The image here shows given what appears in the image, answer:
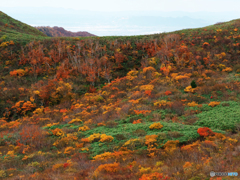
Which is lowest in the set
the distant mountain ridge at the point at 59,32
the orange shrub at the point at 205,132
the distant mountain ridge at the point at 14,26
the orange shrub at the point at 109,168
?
the orange shrub at the point at 109,168

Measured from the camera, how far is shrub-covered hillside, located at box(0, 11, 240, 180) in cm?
691

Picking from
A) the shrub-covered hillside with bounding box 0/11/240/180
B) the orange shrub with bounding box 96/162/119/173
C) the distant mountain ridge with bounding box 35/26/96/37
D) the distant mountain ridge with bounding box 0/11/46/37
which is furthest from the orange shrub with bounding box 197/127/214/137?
the distant mountain ridge with bounding box 35/26/96/37

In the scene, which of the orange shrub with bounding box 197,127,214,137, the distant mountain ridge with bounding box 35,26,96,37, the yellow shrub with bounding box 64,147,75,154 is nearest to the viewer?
the orange shrub with bounding box 197,127,214,137

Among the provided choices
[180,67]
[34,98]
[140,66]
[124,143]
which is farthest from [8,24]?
[124,143]

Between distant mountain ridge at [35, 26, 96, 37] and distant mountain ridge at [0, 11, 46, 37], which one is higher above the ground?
distant mountain ridge at [35, 26, 96, 37]

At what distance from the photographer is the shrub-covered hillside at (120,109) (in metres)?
6.91

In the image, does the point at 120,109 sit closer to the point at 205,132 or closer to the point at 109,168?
the point at 205,132

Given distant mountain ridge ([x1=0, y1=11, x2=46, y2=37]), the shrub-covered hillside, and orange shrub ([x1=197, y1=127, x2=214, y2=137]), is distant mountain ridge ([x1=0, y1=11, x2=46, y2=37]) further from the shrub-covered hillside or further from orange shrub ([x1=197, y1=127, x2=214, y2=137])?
orange shrub ([x1=197, y1=127, x2=214, y2=137])

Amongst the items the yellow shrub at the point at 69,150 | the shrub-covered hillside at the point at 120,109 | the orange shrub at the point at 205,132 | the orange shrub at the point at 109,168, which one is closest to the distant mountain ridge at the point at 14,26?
the shrub-covered hillside at the point at 120,109

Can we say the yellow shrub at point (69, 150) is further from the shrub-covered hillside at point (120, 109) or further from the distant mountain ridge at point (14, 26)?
the distant mountain ridge at point (14, 26)

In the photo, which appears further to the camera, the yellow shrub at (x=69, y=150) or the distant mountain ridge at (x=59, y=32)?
the distant mountain ridge at (x=59, y=32)

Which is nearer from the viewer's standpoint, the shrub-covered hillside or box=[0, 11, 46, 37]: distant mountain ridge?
the shrub-covered hillside

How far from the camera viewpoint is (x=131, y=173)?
5945mm

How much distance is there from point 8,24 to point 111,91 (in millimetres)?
45401
